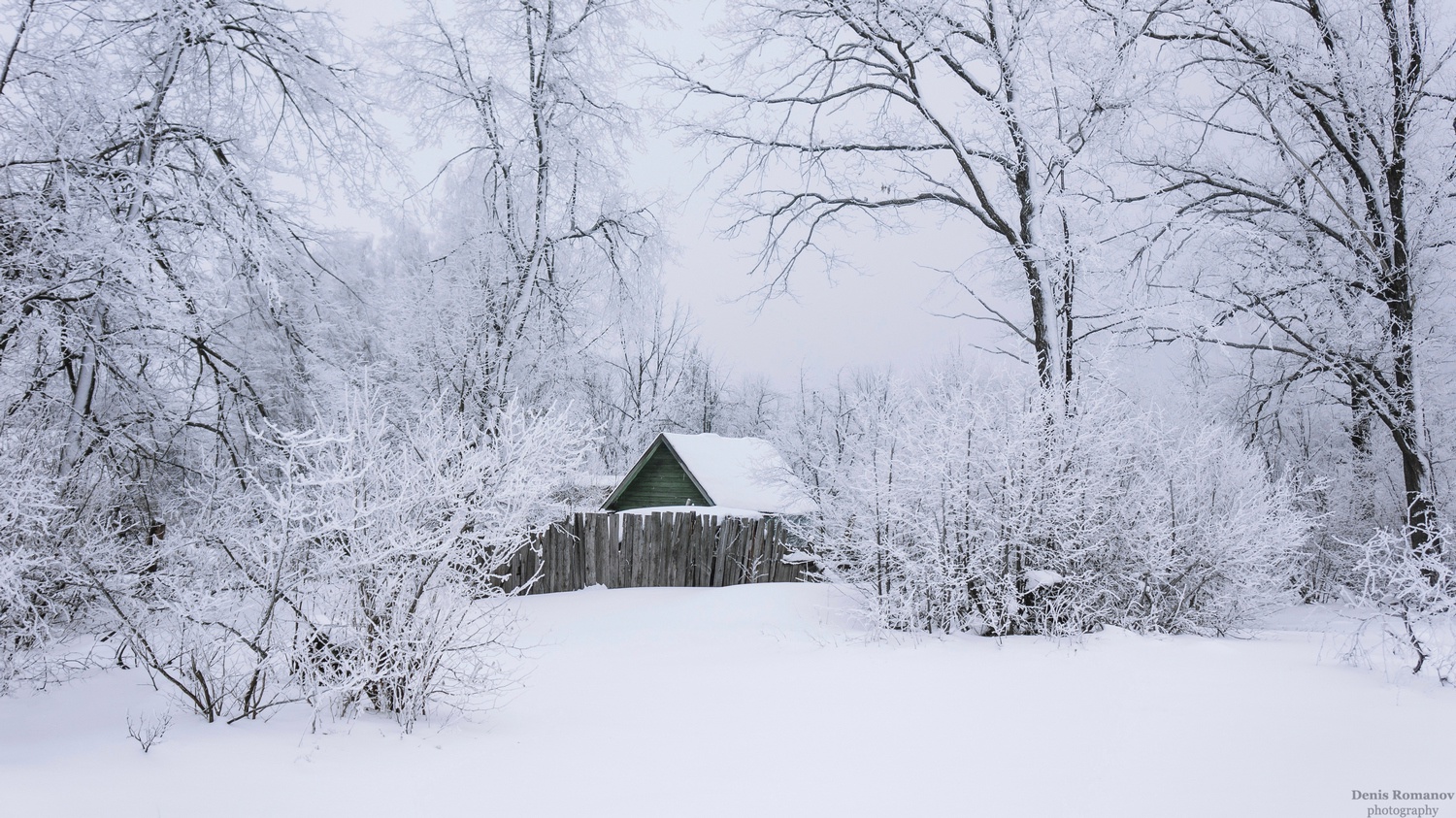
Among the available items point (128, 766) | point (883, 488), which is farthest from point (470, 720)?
point (883, 488)

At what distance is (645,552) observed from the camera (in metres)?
12.4

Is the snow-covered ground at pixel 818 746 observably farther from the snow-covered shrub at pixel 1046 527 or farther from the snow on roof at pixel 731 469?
the snow on roof at pixel 731 469

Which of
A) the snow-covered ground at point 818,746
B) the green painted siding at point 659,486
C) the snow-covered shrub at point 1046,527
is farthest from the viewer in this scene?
A: the green painted siding at point 659,486

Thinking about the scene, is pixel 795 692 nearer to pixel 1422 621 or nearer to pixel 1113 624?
pixel 1113 624

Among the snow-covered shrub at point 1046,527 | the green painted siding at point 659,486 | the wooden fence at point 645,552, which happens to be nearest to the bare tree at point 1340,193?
the snow-covered shrub at point 1046,527

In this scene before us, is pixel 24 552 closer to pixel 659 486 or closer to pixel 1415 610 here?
pixel 1415 610

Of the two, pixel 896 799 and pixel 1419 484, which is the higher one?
pixel 1419 484

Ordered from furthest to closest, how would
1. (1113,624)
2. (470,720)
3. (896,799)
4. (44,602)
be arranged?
1. (1113,624)
2. (44,602)
3. (470,720)
4. (896,799)

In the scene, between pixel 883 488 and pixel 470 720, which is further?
pixel 883 488

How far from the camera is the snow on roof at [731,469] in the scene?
17.5m

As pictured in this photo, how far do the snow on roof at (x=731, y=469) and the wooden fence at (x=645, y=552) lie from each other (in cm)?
312

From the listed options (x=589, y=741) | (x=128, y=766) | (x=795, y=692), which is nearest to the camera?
(x=128, y=766)

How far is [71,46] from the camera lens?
5402 mm

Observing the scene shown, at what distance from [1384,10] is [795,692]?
40.2 feet
